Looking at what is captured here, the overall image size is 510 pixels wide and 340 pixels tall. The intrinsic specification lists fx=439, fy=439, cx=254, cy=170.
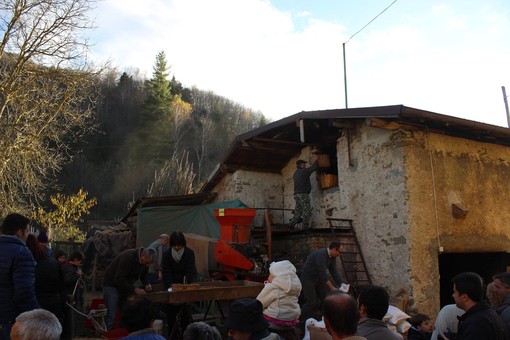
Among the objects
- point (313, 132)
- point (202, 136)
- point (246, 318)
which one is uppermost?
point (202, 136)

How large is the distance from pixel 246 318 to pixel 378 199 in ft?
22.0

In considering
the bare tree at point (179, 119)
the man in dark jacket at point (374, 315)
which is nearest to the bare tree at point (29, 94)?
the man in dark jacket at point (374, 315)

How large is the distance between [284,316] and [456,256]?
8.44 m

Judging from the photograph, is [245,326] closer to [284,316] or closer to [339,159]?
[284,316]

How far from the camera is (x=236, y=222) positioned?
1006cm

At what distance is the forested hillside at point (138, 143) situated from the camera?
3888cm

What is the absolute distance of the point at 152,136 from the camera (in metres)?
40.6

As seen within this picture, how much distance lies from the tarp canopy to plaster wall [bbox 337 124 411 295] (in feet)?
11.3

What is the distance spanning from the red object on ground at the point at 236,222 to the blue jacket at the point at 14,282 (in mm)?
6289

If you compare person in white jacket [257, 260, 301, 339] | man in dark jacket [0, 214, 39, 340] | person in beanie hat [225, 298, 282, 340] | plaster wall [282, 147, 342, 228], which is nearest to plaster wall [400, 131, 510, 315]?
plaster wall [282, 147, 342, 228]

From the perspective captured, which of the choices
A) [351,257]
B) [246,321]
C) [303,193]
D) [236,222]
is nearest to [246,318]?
[246,321]

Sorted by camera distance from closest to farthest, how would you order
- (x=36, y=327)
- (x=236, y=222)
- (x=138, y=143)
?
1. (x=36, y=327)
2. (x=236, y=222)
3. (x=138, y=143)

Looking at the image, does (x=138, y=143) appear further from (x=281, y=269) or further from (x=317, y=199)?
(x=281, y=269)

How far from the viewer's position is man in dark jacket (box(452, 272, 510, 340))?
3.15 m
